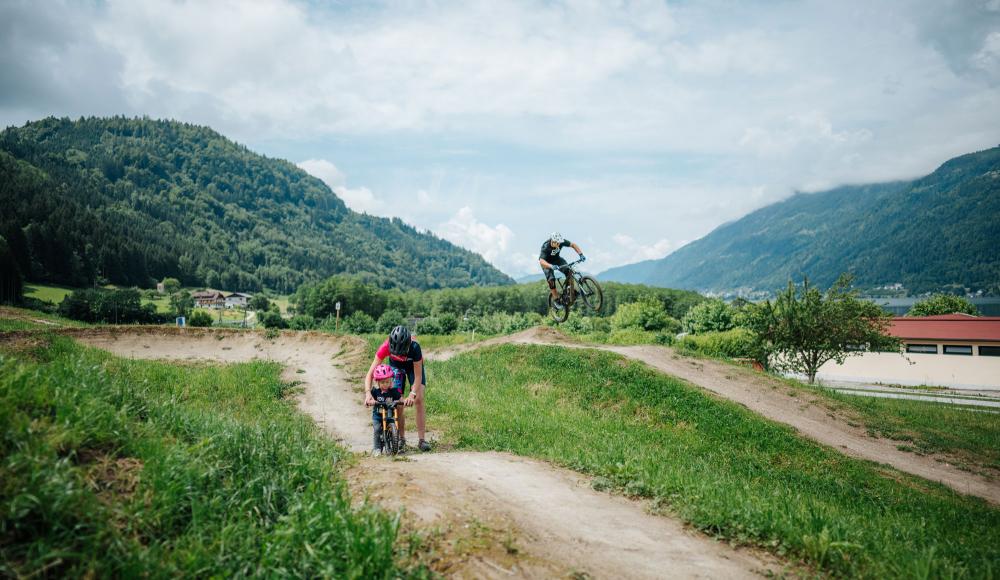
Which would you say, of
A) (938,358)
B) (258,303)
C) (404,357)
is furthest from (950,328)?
(258,303)

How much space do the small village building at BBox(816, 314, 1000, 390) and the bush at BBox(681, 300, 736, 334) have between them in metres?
10.8

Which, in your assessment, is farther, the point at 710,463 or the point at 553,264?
the point at 553,264

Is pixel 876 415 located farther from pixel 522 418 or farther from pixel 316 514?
pixel 316 514

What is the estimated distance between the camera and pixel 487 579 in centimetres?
460

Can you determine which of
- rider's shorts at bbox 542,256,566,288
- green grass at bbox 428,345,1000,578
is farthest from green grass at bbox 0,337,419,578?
rider's shorts at bbox 542,256,566,288

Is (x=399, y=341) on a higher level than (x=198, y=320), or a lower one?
higher

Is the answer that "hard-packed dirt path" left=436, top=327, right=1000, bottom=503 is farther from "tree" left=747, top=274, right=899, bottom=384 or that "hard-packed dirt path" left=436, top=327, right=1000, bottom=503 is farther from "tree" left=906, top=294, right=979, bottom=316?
"tree" left=906, top=294, right=979, bottom=316

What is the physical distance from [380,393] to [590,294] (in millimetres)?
10598

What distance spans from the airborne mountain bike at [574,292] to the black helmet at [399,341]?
8024mm

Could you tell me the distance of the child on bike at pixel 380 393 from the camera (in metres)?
10.0

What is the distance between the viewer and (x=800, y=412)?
1836 cm

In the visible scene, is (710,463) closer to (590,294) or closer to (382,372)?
(590,294)

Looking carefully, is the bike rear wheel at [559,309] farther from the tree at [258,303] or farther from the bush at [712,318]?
the tree at [258,303]

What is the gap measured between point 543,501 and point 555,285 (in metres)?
11.1
